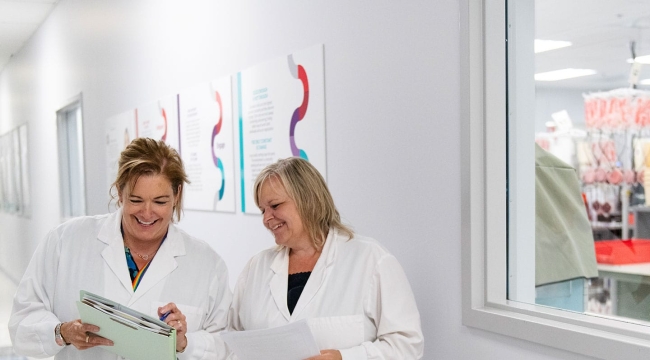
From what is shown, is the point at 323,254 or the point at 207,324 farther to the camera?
the point at 207,324

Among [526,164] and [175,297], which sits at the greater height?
[526,164]

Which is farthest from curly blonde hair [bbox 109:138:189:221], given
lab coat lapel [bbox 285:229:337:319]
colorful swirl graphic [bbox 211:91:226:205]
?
colorful swirl graphic [bbox 211:91:226:205]

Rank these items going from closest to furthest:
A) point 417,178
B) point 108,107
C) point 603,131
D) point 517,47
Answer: point 603,131
point 517,47
point 417,178
point 108,107

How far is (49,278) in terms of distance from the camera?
199 cm

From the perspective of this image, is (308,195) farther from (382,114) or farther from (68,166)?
(68,166)

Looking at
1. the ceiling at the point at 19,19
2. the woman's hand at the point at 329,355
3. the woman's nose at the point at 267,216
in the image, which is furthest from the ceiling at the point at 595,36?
the ceiling at the point at 19,19

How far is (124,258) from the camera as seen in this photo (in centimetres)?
201

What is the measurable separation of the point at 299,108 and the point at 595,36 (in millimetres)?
1302

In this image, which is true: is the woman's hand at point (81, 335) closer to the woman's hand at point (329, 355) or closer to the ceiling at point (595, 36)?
the woman's hand at point (329, 355)

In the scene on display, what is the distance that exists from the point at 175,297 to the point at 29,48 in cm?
762

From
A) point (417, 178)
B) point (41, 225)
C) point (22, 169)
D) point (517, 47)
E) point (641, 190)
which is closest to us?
point (641, 190)

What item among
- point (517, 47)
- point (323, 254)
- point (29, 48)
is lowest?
point (323, 254)

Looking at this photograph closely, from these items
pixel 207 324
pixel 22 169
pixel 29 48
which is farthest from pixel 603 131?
pixel 22 169

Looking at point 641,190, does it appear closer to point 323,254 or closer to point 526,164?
point 526,164
